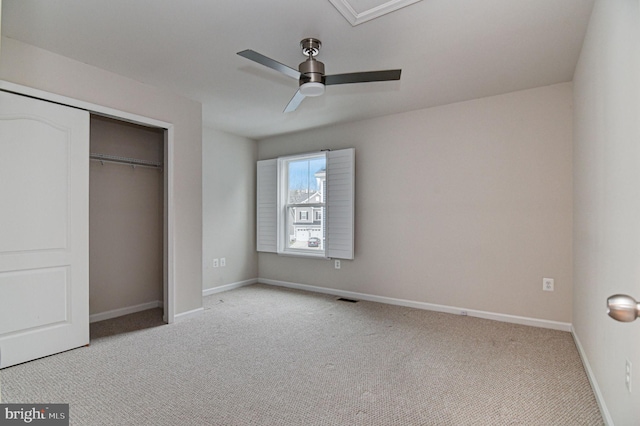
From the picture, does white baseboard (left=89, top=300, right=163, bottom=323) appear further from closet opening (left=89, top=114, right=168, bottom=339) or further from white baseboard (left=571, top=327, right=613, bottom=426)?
white baseboard (left=571, top=327, right=613, bottom=426)

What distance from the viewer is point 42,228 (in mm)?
2799

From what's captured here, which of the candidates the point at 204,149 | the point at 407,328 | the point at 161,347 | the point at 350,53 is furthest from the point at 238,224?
the point at 350,53

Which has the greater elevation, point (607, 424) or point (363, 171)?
point (363, 171)

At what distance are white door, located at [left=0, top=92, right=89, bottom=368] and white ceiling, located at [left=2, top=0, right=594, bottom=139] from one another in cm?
Answer: 62

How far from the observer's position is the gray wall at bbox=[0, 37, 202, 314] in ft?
8.94

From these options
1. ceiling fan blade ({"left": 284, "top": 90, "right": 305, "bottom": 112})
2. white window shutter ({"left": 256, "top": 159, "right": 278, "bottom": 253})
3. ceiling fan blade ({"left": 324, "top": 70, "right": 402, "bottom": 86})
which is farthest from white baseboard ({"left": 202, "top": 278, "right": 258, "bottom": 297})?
ceiling fan blade ({"left": 324, "top": 70, "right": 402, "bottom": 86})

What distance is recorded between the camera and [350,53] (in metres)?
2.79

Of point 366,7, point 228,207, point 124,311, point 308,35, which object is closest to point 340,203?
point 228,207

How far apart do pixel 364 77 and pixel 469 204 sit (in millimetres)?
2190

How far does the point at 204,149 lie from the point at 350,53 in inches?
114

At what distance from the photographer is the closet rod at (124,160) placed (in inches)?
148

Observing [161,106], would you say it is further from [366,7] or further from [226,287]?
[226,287]

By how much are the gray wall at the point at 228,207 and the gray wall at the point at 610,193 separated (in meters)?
4.26

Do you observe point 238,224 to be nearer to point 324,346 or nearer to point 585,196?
point 324,346
